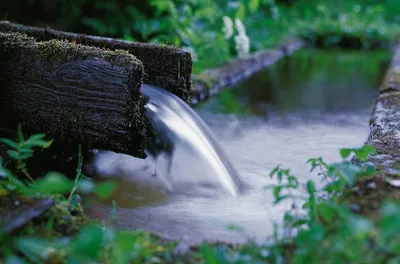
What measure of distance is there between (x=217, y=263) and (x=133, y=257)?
0.77 ft

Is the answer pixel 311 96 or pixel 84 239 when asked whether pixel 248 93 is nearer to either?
pixel 311 96

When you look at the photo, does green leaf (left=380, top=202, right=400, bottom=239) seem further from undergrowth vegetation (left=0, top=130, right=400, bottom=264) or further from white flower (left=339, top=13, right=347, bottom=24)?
white flower (left=339, top=13, right=347, bottom=24)

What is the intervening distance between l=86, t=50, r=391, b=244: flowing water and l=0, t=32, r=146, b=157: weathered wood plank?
30cm

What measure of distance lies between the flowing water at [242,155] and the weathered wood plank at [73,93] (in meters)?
0.30

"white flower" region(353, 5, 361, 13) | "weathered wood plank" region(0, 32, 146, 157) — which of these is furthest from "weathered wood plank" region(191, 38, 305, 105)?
"white flower" region(353, 5, 361, 13)

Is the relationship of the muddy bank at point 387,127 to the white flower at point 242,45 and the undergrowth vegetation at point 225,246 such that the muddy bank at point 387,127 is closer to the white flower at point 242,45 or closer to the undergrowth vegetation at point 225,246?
the undergrowth vegetation at point 225,246

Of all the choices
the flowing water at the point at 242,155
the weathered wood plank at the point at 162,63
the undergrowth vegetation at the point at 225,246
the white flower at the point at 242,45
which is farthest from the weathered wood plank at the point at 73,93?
the white flower at the point at 242,45

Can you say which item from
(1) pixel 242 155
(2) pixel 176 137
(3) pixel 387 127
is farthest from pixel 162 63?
(3) pixel 387 127

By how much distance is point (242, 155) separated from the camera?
10.5 ft

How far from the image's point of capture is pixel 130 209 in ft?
7.75

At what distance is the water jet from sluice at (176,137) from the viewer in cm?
275

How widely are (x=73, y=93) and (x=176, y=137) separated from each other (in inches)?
23.5

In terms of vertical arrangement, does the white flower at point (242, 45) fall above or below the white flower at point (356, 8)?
below

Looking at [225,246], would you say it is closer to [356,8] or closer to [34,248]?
[34,248]
